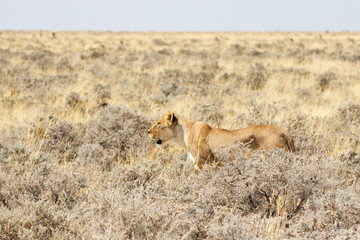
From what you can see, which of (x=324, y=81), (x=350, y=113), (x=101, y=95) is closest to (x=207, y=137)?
(x=350, y=113)

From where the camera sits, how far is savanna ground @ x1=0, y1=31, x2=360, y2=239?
3.32m

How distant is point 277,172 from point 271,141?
1.48m

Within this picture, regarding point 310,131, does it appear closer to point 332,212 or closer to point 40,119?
point 332,212

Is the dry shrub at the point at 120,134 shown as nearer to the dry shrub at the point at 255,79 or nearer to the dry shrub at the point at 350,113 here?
the dry shrub at the point at 350,113

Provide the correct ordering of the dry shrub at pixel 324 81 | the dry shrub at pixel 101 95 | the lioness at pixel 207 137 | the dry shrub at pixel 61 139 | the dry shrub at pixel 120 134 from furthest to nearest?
the dry shrub at pixel 324 81
the dry shrub at pixel 101 95
the dry shrub at pixel 120 134
the dry shrub at pixel 61 139
the lioness at pixel 207 137

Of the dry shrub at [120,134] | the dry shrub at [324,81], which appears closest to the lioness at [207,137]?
the dry shrub at [120,134]

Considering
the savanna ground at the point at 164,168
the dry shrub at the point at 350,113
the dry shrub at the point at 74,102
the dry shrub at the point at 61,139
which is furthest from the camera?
the dry shrub at the point at 74,102

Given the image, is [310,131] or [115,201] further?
[310,131]

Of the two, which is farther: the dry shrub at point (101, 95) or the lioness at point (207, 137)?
the dry shrub at point (101, 95)

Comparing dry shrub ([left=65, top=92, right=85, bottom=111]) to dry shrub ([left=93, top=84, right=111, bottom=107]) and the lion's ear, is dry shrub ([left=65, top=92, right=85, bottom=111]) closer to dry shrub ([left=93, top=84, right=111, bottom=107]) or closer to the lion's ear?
dry shrub ([left=93, top=84, right=111, bottom=107])

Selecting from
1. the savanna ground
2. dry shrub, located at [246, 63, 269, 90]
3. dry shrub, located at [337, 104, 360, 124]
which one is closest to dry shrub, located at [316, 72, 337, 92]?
the savanna ground

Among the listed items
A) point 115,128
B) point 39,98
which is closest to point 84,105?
point 39,98

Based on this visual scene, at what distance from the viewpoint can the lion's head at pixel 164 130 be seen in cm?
632

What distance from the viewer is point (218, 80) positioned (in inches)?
Result: 590
